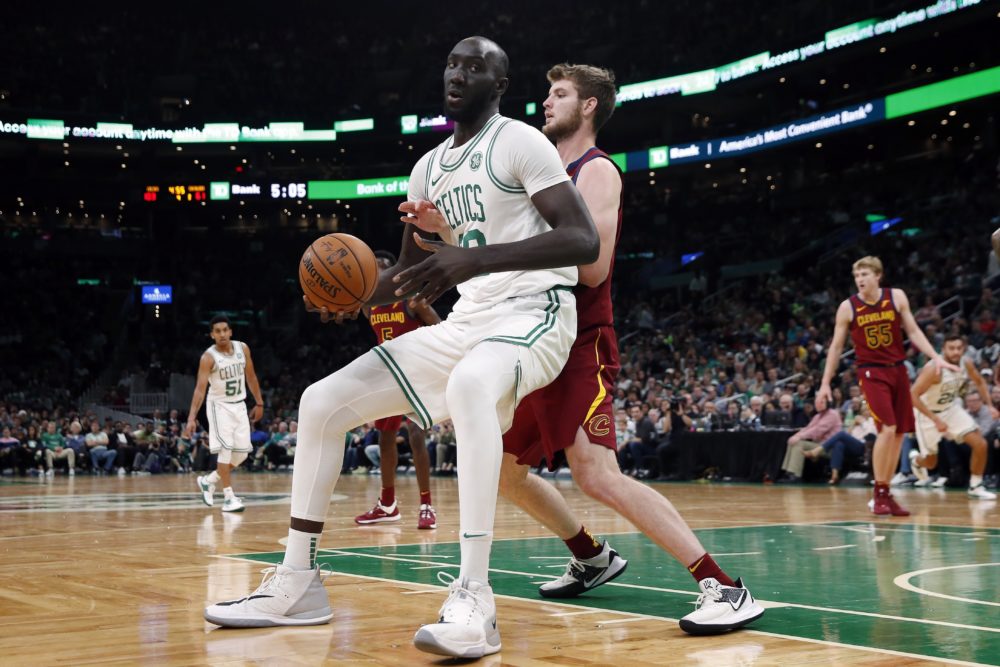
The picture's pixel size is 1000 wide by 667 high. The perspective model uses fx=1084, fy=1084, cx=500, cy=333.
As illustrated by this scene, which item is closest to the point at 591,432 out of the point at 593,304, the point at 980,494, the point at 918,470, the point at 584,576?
the point at 593,304

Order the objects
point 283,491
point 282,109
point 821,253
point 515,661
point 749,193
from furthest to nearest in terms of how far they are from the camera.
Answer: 1. point 282,109
2. point 749,193
3. point 821,253
4. point 283,491
5. point 515,661

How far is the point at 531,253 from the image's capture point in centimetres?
349

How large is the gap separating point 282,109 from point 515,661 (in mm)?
40666

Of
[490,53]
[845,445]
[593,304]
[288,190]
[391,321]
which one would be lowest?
[845,445]

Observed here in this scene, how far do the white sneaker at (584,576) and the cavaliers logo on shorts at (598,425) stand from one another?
79 centimetres

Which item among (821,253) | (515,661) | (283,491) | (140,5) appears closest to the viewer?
(515,661)

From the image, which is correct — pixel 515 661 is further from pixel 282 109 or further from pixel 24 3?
pixel 24 3

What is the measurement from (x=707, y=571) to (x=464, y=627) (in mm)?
1098

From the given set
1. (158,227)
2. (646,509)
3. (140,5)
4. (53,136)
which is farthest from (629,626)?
(140,5)

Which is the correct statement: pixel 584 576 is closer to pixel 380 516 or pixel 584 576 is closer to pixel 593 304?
pixel 593 304

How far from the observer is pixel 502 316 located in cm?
381

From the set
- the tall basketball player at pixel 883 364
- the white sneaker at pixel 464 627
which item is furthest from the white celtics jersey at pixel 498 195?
the tall basketball player at pixel 883 364

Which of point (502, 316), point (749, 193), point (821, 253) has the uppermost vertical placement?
point (749, 193)

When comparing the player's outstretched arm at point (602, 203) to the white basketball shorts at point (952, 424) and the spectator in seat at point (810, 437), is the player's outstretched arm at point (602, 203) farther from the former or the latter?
the spectator in seat at point (810, 437)
